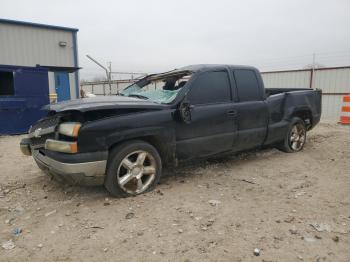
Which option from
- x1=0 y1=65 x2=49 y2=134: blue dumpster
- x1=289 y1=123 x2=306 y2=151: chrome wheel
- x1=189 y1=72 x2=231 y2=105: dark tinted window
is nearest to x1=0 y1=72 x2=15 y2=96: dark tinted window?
x1=0 y1=65 x2=49 y2=134: blue dumpster

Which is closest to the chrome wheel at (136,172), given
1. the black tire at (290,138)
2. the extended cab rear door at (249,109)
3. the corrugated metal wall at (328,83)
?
the extended cab rear door at (249,109)

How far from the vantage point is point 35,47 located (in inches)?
535

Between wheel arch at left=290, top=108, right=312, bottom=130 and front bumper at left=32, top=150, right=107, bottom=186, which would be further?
wheel arch at left=290, top=108, right=312, bottom=130

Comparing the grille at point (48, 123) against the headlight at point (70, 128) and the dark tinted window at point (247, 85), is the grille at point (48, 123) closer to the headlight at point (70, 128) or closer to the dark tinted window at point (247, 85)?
the headlight at point (70, 128)

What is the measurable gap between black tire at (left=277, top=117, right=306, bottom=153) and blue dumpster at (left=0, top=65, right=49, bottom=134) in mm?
6466

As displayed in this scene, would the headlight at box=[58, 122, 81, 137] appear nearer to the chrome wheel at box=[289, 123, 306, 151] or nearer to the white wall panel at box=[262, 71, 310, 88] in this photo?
the chrome wheel at box=[289, 123, 306, 151]

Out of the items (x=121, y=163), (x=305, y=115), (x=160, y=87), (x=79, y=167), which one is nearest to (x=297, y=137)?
(x=305, y=115)

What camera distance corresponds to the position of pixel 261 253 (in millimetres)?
2459

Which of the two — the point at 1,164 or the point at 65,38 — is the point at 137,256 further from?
the point at 65,38

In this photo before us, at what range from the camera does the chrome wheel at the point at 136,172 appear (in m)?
3.51

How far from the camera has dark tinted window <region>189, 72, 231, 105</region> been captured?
4121 millimetres

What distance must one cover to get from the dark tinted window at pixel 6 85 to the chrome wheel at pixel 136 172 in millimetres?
7229

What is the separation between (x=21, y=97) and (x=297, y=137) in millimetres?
7597

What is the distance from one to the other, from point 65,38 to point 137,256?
1427 cm
